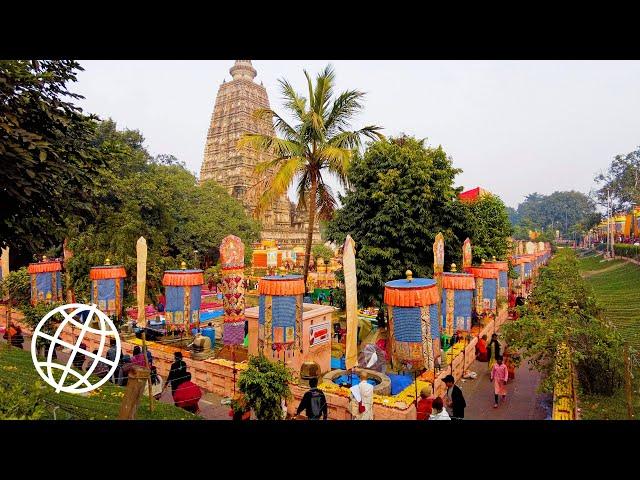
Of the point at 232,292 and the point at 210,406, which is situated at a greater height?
the point at 232,292

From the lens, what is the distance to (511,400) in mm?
7930

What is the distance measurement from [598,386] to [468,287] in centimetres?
377

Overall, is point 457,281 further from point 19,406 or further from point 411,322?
point 19,406

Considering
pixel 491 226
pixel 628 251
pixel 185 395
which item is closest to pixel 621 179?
pixel 628 251

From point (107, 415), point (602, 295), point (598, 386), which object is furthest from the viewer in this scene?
point (602, 295)

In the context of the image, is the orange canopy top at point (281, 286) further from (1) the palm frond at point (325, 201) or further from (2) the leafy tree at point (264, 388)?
(1) the palm frond at point (325, 201)

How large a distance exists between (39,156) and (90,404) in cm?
405

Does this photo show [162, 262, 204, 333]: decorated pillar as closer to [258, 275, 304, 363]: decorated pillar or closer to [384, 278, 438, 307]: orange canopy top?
[258, 275, 304, 363]: decorated pillar

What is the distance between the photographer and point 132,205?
16281 mm

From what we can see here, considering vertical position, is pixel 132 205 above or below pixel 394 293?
above

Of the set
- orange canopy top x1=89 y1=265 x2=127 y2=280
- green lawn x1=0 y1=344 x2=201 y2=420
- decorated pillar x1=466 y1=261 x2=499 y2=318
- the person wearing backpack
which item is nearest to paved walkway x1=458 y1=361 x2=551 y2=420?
the person wearing backpack
